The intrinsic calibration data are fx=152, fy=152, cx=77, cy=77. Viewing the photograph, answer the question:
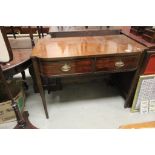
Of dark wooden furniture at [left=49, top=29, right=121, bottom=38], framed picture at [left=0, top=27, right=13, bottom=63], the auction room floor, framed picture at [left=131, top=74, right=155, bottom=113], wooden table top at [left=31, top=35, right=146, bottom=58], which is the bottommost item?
the auction room floor

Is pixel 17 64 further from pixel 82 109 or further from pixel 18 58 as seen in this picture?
pixel 82 109

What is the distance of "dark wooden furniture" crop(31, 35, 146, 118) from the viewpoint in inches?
43.2

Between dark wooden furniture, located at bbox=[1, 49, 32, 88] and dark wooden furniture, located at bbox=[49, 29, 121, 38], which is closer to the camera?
dark wooden furniture, located at bbox=[1, 49, 32, 88]

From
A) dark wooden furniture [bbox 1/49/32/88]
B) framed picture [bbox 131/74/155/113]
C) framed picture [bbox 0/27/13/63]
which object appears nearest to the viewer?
framed picture [bbox 0/27/13/63]

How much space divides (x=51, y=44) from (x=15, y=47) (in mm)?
386

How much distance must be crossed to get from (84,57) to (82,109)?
0.66m

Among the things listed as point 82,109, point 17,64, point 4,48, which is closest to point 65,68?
point 17,64

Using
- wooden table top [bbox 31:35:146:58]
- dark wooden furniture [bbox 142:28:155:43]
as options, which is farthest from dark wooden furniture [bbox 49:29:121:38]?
dark wooden furniture [bbox 142:28:155:43]

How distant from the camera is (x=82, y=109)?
1559mm

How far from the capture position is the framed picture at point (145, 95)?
1.36m

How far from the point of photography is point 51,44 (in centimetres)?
127

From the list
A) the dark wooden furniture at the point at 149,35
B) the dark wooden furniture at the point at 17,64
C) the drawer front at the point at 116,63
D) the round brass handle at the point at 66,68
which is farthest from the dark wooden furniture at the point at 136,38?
the dark wooden furniture at the point at 17,64

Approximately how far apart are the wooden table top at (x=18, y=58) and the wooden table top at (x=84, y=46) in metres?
0.11

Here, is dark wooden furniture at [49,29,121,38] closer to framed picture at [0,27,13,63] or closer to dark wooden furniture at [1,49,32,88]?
dark wooden furniture at [1,49,32,88]
